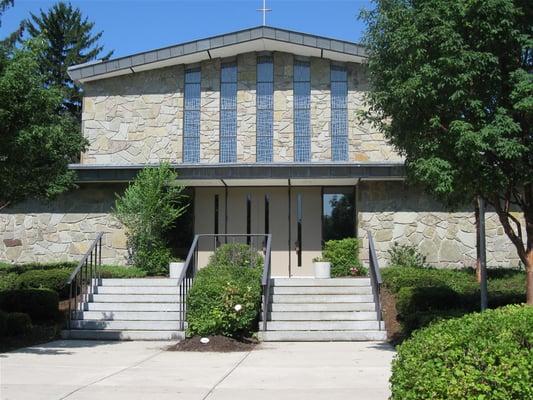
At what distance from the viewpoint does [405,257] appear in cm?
1694

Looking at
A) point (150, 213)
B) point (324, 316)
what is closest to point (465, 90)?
point (324, 316)

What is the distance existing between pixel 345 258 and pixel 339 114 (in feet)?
16.7

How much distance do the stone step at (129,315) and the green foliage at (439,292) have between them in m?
4.54

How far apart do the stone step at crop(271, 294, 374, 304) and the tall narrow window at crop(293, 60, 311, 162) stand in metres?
6.60

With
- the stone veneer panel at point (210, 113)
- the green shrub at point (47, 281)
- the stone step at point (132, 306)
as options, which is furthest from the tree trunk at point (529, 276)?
the stone veneer panel at point (210, 113)

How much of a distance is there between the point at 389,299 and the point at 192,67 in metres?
10.3

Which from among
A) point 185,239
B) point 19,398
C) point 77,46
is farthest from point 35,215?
point 77,46

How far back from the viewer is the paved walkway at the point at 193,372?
6.90 m

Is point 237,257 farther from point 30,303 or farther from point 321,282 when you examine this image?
point 30,303

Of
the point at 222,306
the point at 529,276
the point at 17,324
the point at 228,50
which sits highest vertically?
the point at 228,50

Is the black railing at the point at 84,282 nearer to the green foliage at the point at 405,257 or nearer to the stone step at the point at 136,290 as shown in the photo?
the stone step at the point at 136,290

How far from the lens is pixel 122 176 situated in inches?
689

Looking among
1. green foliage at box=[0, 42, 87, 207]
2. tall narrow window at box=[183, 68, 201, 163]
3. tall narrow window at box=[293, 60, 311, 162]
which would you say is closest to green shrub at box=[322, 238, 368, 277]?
tall narrow window at box=[293, 60, 311, 162]

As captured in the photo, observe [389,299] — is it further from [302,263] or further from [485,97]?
[485,97]
